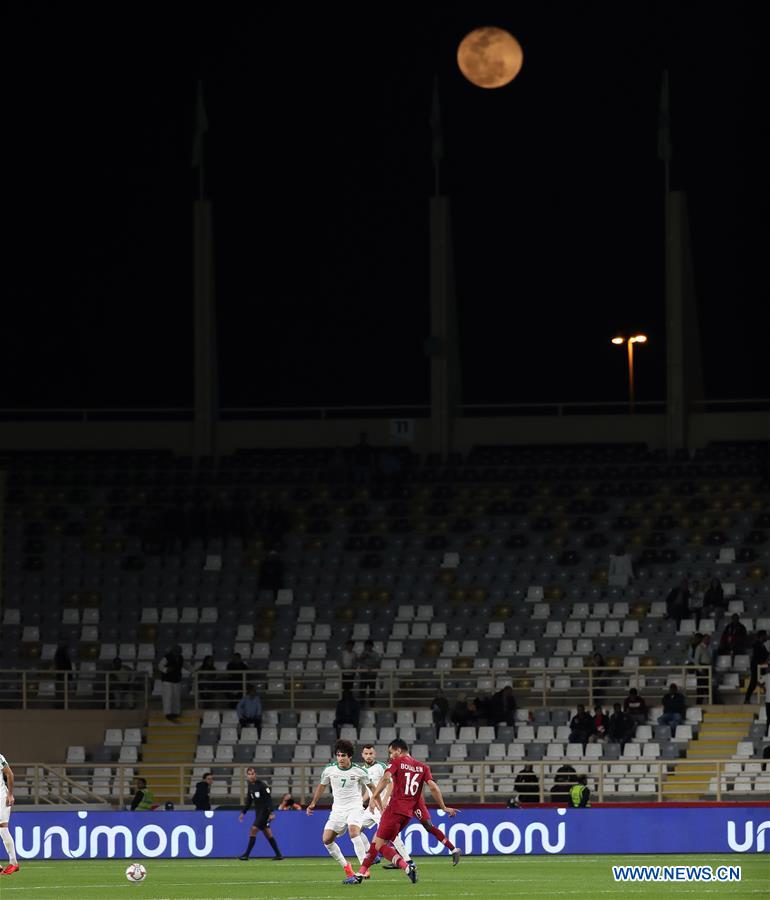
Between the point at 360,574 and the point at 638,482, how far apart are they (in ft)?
22.0

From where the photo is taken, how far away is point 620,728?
3450cm

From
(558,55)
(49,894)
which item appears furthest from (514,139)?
(49,894)

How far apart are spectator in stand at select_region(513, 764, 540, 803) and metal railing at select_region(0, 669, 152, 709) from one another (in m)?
8.13

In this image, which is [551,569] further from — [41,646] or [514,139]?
[514,139]

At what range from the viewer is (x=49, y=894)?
886 inches

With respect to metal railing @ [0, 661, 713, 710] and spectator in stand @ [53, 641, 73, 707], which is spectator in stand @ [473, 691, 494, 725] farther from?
spectator in stand @ [53, 641, 73, 707]

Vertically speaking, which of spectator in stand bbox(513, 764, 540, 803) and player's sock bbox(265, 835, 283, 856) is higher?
spectator in stand bbox(513, 764, 540, 803)

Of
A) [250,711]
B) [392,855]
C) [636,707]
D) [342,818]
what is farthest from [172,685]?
[392,855]

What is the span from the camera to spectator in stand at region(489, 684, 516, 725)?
35656 mm

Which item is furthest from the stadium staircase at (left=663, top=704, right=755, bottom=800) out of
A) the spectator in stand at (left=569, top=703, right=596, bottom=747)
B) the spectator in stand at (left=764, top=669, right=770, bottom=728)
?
the spectator in stand at (left=569, top=703, right=596, bottom=747)

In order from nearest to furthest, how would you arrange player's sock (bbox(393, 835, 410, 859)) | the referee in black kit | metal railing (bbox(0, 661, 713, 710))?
player's sock (bbox(393, 835, 410, 859)) < the referee in black kit < metal railing (bbox(0, 661, 713, 710))

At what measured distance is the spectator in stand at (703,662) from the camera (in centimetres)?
3662

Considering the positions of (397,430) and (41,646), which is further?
(397,430)

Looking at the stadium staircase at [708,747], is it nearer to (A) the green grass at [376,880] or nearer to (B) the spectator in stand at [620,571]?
(B) the spectator in stand at [620,571]
